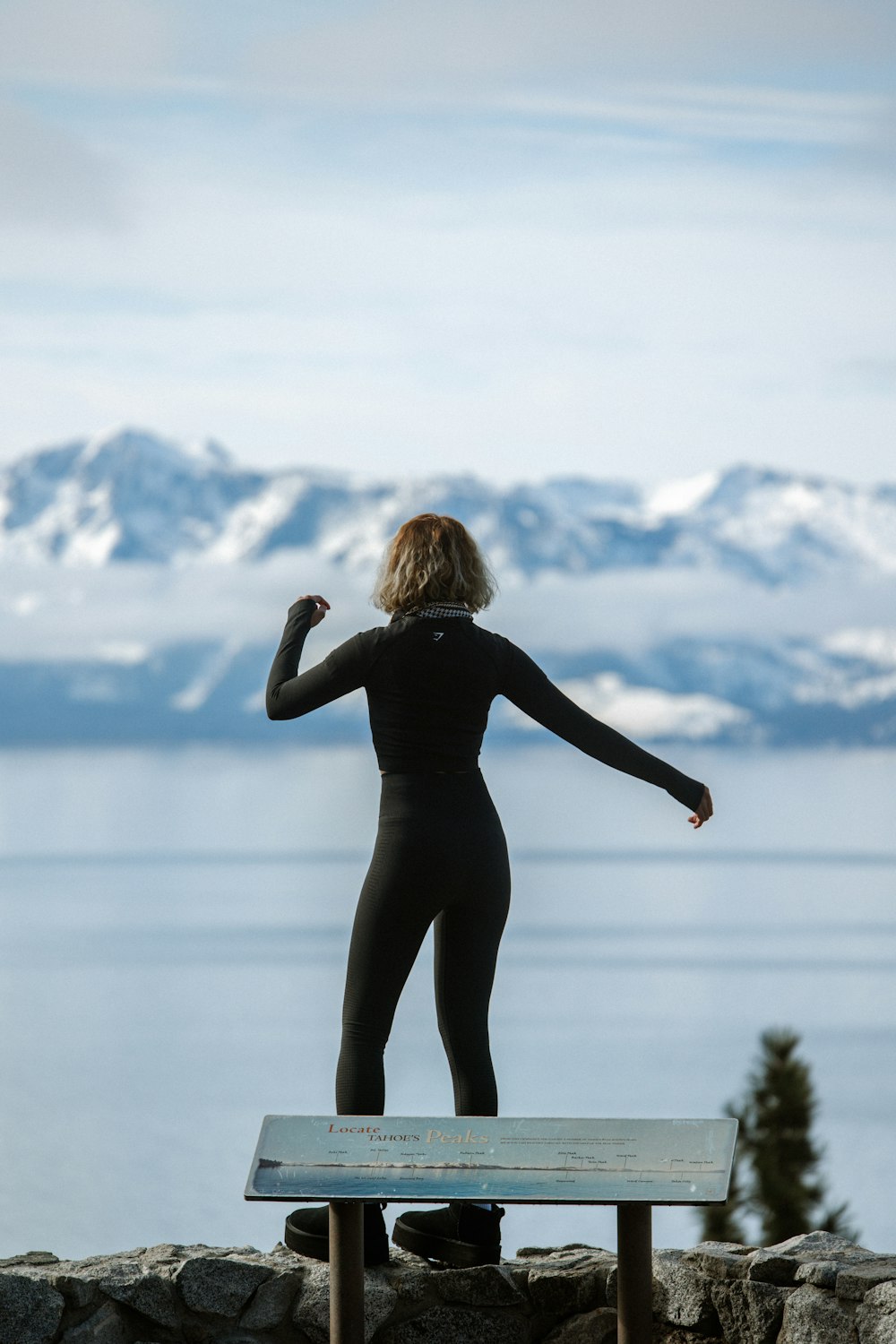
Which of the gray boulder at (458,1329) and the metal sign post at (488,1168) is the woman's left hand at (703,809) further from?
the gray boulder at (458,1329)

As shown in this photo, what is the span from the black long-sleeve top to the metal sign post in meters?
0.94

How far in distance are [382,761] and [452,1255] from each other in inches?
53.7

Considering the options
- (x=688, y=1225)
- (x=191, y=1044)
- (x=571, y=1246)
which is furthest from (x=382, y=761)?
(x=191, y=1044)

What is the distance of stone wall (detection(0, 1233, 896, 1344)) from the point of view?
4.68 m

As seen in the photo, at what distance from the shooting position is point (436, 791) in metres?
4.71

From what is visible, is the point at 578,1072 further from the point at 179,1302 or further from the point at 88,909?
the point at 88,909

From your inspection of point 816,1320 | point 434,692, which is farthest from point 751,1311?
point 434,692

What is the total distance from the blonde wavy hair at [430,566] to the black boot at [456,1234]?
1.64m

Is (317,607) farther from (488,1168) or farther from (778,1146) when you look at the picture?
(778,1146)

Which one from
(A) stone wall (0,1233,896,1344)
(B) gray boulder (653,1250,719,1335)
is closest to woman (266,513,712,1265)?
(A) stone wall (0,1233,896,1344)

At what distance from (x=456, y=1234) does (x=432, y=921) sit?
2.92 ft

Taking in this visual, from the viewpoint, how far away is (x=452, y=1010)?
4.75 metres

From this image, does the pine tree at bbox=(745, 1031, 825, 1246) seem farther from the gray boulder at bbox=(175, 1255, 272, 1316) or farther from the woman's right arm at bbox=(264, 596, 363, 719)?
the woman's right arm at bbox=(264, 596, 363, 719)

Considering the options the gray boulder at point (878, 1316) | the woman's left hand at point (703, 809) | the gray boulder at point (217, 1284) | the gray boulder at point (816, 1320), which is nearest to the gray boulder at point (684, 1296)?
the gray boulder at point (816, 1320)
